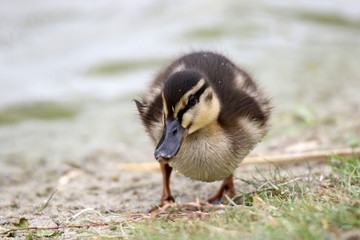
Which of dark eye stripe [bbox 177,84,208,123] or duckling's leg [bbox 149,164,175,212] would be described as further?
duckling's leg [bbox 149,164,175,212]

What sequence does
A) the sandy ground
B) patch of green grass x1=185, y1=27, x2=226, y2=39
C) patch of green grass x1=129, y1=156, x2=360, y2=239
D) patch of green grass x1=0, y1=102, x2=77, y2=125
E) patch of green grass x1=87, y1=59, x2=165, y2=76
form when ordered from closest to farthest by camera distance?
patch of green grass x1=129, y1=156, x2=360, y2=239, the sandy ground, patch of green grass x1=0, y1=102, x2=77, y2=125, patch of green grass x1=87, y1=59, x2=165, y2=76, patch of green grass x1=185, y1=27, x2=226, y2=39

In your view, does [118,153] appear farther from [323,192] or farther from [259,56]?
[259,56]

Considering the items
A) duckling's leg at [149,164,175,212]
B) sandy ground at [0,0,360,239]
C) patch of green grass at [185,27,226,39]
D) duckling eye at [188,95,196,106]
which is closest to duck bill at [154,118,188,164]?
duckling eye at [188,95,196,106]

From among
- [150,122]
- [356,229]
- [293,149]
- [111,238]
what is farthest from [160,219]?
[293,149]

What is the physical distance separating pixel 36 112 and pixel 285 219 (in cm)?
545

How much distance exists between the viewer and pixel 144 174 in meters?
4.93

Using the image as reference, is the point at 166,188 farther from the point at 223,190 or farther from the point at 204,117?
the point at 204,117

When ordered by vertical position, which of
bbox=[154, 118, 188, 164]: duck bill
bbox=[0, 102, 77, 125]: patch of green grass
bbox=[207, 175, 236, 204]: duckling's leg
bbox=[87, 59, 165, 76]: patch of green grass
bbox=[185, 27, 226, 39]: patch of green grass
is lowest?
bbox=[207, 175, 236, 204]: duckling's leg

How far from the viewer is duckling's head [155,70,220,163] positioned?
3014 millimetres

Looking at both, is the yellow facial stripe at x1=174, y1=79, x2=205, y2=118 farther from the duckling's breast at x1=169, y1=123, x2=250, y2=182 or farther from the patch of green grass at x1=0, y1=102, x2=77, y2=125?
the patch of green grass at x1=0, y1=102, x2=77, y2=125

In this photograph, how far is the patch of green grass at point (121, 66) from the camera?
8.48 m

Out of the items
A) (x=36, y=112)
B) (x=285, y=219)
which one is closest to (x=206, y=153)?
(x=285, y=219)

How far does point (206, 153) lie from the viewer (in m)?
3.33

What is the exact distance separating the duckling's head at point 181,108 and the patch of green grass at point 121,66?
17.5ft
